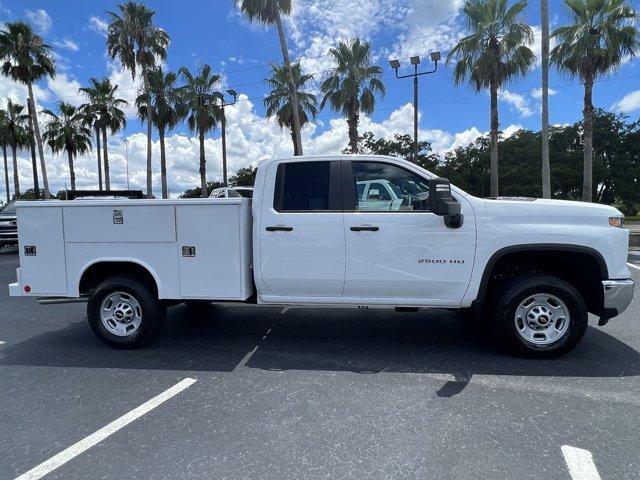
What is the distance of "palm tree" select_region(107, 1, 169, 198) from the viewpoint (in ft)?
88.1

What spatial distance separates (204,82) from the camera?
30.5 m

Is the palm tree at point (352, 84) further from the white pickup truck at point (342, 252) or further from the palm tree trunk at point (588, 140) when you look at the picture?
the white pickup truck at point (342, 252)

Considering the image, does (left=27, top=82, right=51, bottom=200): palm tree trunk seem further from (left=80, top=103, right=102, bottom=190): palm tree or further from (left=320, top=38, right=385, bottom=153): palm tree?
(left=320, top=38, right=385, bottom=153): palm tree

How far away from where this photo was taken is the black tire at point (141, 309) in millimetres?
4777

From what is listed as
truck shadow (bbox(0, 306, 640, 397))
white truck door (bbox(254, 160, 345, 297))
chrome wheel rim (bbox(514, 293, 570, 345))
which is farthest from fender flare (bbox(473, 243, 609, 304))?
white truck door (bbox(254, 160, 345, 297))

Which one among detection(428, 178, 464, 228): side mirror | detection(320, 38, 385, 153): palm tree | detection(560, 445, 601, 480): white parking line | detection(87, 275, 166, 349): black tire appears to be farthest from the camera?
detection(320, 38, 385, 153): palm tree

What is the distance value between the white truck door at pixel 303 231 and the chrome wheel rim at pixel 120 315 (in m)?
1.61

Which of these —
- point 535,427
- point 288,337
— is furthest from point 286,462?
point 288,337

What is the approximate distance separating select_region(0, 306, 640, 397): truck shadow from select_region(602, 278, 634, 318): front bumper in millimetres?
577

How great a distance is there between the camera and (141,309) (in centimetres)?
479

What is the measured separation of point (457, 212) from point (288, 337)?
2.52m

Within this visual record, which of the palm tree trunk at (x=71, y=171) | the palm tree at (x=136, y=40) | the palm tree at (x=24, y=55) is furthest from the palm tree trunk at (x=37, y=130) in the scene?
the palm tree trunk at (x=71, y=171)

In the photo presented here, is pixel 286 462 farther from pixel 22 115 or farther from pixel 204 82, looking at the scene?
pixel 22 115

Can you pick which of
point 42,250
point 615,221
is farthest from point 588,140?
point 42,250
